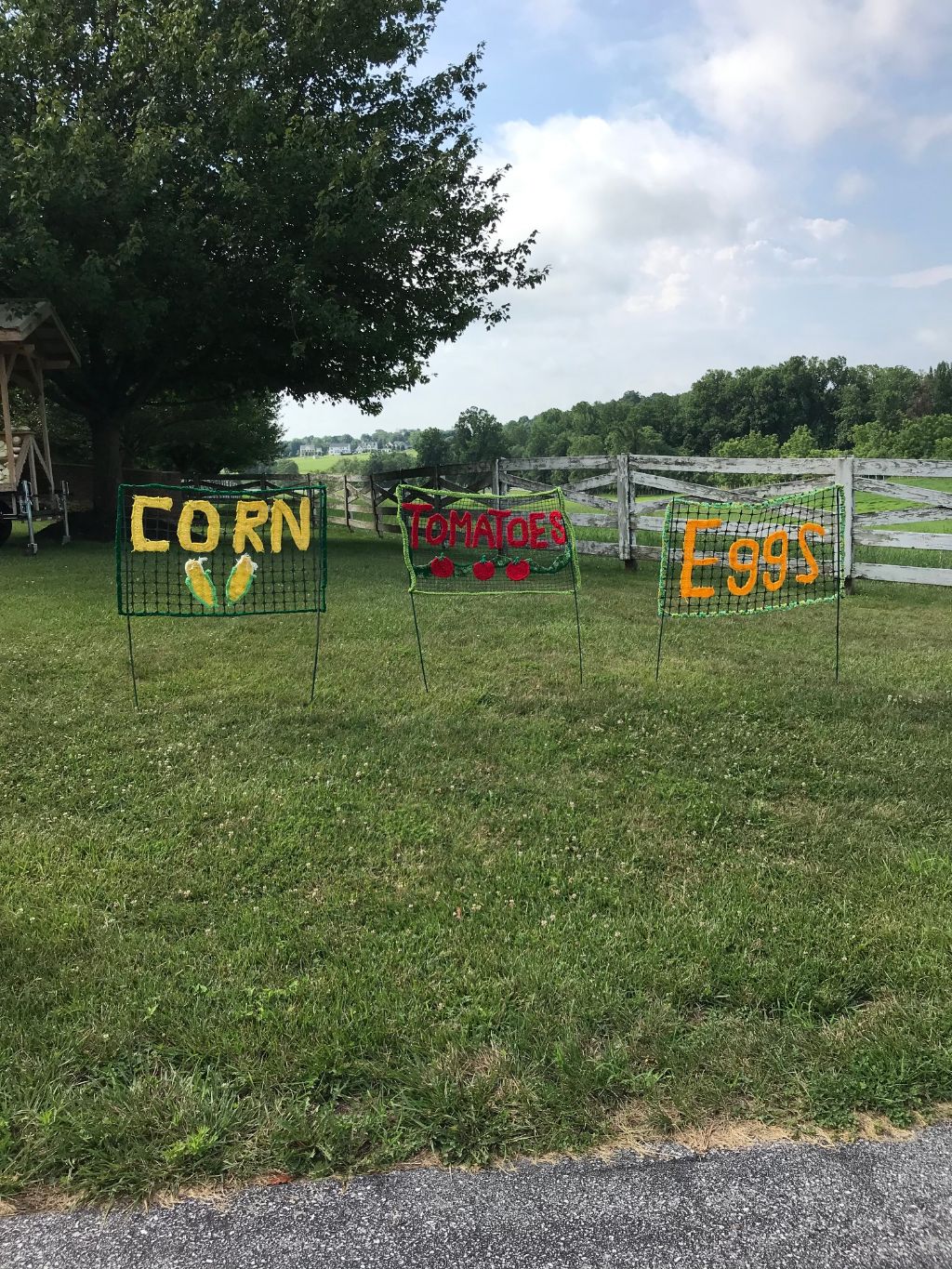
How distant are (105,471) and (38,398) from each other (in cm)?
219

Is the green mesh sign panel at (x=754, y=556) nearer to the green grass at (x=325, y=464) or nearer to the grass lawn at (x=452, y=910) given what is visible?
the grass lawn at (x=452, y=910)

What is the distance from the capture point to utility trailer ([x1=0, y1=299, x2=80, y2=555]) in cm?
1341

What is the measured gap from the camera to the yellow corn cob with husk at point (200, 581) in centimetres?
600

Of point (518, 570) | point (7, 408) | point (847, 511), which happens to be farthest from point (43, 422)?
point (847, 511)

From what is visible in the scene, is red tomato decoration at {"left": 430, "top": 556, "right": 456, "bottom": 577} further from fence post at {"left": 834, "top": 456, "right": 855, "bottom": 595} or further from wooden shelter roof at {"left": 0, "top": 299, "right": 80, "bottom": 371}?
wooden shelter roof at {"left": 0, "top": 299, "right": 80, "bottom": 371}

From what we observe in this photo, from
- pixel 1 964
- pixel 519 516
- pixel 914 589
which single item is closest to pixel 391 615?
pixel 519 516

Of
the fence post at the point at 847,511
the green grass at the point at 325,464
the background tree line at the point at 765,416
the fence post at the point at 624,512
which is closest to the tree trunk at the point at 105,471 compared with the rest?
the fence post at the point at 624,512

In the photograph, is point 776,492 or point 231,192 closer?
point 776,492

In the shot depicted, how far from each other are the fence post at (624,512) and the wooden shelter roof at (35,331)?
9979mm

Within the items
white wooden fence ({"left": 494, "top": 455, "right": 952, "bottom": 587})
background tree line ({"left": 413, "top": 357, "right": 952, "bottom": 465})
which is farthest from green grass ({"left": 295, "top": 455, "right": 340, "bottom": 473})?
white wooden fence ({"left": 494, "top": 455, "right": 952, "bottom": 587})

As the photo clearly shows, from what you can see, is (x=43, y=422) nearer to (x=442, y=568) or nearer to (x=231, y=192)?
(x=231, y=192)

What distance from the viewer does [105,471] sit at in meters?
17.9

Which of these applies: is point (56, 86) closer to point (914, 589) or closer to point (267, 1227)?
point (914, 589)

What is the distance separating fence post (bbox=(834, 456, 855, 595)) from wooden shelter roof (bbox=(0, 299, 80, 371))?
42.0 ft
